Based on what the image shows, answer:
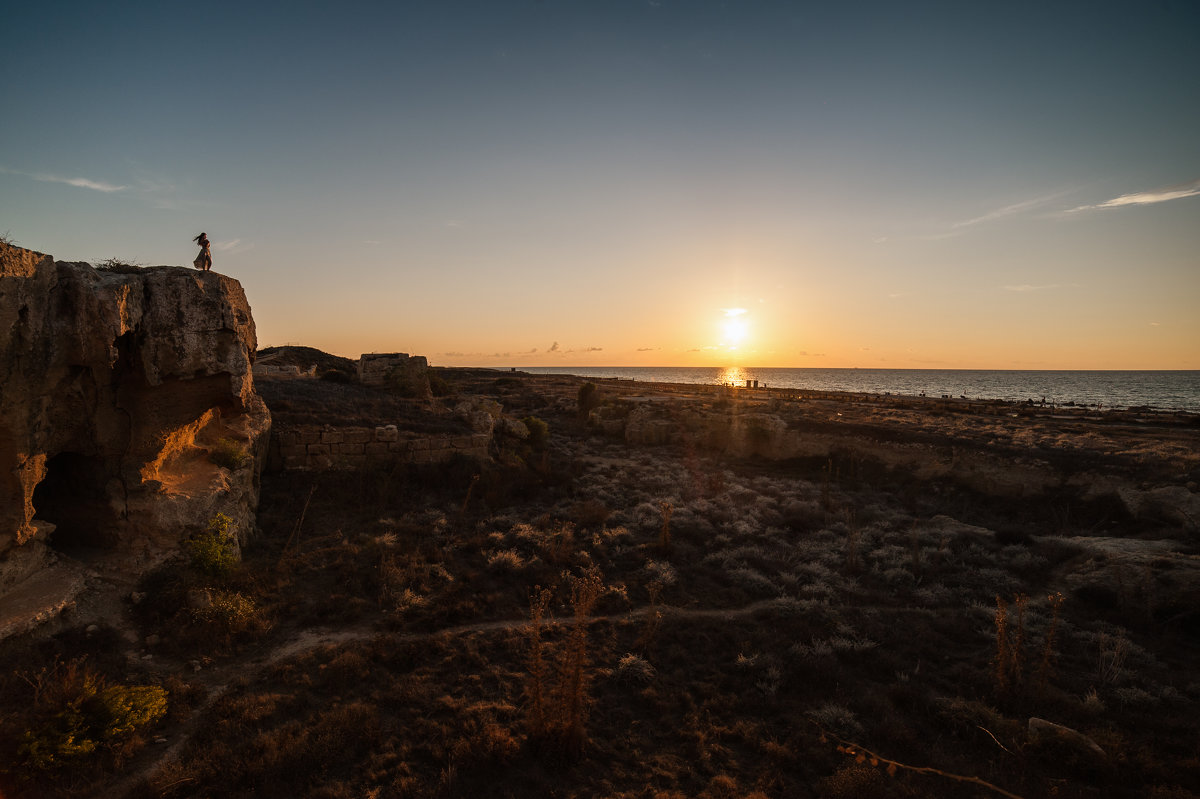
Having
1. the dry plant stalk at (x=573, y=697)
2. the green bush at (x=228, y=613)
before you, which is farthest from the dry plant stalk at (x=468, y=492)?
the dry plant stalk at (x=573, y=697)

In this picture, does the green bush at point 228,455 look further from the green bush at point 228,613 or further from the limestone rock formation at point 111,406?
the green bush at point 228,613

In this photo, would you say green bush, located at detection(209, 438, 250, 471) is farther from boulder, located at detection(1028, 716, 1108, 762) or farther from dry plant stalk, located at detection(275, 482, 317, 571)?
boulder, located at detection(1028, 716, 1108, 762)

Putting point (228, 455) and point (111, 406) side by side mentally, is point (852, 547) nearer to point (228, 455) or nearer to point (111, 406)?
point (228, 455)

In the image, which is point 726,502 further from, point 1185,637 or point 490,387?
point 490,387

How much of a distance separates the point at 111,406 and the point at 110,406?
0.05 feet

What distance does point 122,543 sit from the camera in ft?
29.8

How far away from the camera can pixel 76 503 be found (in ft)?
29.8

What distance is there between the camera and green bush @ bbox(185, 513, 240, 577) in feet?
29.9

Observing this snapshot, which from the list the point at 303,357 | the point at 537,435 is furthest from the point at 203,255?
the point at 303,357

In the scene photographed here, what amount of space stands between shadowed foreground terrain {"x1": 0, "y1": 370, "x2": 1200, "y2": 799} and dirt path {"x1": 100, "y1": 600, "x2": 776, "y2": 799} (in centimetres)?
5

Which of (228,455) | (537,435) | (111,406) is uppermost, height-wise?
(111,406)

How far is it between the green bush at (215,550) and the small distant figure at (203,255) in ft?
23.9

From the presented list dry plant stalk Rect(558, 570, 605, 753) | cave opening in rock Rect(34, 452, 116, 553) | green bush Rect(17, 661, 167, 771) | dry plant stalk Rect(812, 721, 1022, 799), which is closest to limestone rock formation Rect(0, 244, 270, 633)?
cave opening in rock Rect(34, 452, 116, 553)

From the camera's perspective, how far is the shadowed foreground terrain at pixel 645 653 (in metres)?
5.82
